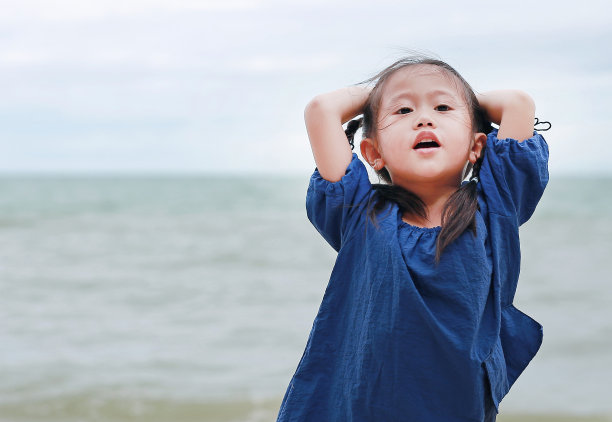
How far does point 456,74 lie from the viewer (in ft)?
5.12

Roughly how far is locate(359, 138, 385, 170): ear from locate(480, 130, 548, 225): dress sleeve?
23 cm

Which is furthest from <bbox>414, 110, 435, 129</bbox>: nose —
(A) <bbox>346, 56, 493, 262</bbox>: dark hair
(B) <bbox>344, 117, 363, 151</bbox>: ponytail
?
(B) <bbox>344, 117, 363, 151</bbox>: ponytail

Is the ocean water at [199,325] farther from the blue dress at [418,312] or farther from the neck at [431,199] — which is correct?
the neck at [431,199]

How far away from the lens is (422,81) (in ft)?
4.97

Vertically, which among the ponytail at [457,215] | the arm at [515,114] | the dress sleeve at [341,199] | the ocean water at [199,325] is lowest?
the ocean water at [199,325]

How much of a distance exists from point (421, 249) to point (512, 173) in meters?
0.25

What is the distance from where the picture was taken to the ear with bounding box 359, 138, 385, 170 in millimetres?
1598

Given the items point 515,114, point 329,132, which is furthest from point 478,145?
point 329,132

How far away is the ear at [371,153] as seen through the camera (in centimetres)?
160

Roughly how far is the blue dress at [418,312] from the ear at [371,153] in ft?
0.23

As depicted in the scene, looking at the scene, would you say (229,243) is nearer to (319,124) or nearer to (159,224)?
(159,224)

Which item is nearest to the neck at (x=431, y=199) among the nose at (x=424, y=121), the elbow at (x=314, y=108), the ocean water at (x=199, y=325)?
the nose at (x=424, y=121)

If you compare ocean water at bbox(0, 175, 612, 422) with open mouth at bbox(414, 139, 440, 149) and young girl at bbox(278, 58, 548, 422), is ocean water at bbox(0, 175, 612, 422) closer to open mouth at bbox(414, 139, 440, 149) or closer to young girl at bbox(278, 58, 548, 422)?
young girl at bbox(278, 58, 548, 422)

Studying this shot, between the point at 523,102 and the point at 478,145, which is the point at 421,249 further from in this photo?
the point at 523,102
